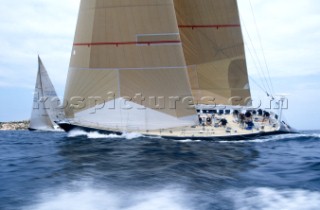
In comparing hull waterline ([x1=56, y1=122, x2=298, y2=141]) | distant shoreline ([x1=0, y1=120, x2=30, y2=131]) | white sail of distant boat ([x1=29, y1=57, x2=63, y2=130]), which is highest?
white sail of distant boat ([x1=29, y1=57, x2=63, y2=130])

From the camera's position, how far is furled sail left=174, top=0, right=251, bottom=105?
89.2 ft

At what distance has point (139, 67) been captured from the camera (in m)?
22.8

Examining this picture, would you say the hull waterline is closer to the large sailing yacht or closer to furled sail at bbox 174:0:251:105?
the large sailing yacht

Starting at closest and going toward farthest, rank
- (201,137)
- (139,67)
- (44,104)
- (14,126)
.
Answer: (201,137) → (139,67) → (44,104) → (14,126)

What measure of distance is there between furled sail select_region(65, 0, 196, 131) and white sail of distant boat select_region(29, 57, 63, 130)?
19.1 metres

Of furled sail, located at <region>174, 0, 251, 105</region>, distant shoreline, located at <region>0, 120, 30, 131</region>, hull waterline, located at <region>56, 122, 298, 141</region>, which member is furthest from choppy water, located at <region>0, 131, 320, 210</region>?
distant shoreline, located at <region>0, 120, 30, 131</region>

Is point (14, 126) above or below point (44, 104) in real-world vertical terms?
below

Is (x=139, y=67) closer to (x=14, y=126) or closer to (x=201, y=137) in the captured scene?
(x=201, y=137)

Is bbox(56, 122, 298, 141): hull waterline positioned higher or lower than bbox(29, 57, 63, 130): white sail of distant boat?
lower

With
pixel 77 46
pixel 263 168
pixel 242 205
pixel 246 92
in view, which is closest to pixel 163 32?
pixel 77 46

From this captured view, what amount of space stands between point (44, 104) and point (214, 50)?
2361 cm

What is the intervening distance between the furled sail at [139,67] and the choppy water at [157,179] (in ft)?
18.1

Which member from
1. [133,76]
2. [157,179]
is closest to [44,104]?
[133,76]

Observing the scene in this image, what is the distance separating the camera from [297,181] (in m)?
10.7
